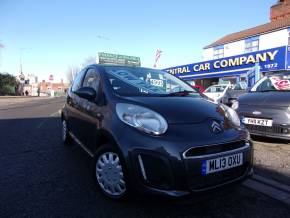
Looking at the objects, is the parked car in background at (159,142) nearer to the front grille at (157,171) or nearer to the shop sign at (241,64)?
the front grille at (157,171)

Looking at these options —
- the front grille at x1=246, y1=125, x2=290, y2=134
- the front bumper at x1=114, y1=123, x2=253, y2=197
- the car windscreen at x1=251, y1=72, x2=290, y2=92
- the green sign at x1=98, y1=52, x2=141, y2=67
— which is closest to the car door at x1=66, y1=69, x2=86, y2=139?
the front bumper at x1=114, y1=123, x2=253, y2=197

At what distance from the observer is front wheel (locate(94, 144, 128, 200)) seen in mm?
2849

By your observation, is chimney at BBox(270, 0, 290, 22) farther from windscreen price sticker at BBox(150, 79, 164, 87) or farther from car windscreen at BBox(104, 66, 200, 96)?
windscreen price sticker at BBox(150, 79, 164, 87)

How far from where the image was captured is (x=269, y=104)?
5539 mm

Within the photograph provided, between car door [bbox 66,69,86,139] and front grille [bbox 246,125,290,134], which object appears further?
front grille [bbox 246,125,290,134]

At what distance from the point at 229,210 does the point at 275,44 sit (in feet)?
87.9

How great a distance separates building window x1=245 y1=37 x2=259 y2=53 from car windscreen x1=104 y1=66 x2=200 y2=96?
2678 cm

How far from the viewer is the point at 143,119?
109 inches

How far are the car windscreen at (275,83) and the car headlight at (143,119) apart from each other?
4351 millimetres

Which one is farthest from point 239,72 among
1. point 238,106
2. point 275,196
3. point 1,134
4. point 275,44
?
point 275,196

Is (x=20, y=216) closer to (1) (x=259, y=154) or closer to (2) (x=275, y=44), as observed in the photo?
(1) (x=259, y=154)

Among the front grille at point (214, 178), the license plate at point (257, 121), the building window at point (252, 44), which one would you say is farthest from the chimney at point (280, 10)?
the front grille at point (214, 178)

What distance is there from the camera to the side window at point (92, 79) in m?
3.78

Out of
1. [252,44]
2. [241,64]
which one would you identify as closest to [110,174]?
[241,64]
